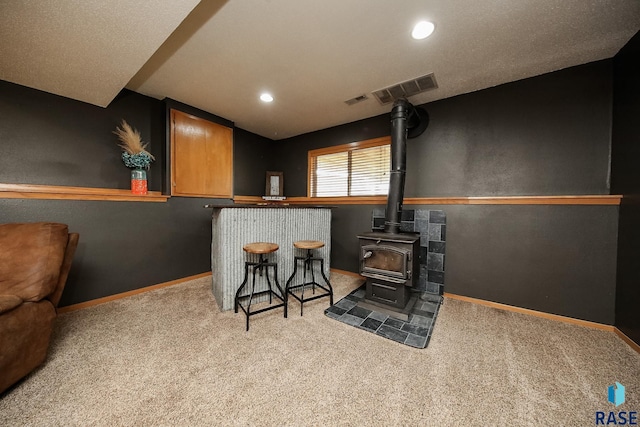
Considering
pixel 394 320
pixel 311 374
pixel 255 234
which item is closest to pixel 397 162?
pixel 394 320

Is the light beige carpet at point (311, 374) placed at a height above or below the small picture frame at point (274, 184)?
below

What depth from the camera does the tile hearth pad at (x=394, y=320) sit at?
1790 mm

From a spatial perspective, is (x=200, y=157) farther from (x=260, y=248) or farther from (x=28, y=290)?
(x=28, y=290)

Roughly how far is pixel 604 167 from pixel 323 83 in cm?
283

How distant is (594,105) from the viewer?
2.01 m

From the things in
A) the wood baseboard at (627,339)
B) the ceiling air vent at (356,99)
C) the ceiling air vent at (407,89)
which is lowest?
the wood baseboard at (627,339)

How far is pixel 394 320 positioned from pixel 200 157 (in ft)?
10.6

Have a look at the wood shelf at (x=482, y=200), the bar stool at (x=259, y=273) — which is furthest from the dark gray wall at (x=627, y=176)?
the bar stool at (x=259, y=273)

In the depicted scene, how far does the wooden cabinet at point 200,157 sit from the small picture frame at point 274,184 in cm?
79

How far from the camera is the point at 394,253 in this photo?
2.21 meters

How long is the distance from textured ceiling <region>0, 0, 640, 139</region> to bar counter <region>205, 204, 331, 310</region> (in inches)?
54.9

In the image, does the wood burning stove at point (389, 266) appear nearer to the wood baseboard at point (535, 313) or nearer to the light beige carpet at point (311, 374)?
the light beige carpet at point (311, 374)

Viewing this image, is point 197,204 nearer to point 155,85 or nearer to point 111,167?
point 111,167

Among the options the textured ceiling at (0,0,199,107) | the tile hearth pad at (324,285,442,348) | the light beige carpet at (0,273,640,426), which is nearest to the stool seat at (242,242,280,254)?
the light beige carpet at (0,273,640,426)
